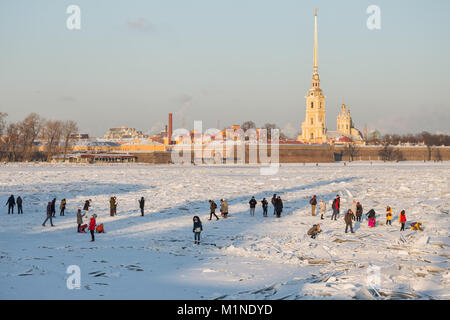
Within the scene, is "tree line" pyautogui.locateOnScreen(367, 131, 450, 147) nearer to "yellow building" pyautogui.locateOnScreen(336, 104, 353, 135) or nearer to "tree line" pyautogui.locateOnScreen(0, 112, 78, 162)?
"yellow building" pyautogui.locateOnScreen(336, 104, 353, 135)

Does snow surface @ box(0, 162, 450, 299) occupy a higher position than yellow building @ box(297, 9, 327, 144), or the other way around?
yellow building @ box(297, 9, 327, 144)

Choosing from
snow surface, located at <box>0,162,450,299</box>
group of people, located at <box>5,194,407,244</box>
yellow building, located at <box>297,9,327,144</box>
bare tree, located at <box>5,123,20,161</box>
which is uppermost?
yellow building, located at <box>297,9,327,144</box>

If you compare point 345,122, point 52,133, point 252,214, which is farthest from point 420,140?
point 252,214

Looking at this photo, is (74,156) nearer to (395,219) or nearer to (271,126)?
(271,126)

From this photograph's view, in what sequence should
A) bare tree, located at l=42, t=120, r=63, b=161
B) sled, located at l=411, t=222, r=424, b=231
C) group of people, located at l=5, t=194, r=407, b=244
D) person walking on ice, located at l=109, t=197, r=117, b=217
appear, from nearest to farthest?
1. group of people, located at l=5, t=194, r=407, b=244
2. sled, located at l=411, t=222, r=424, b=231
3. person walking on ice, located at l=109, t=197, r=117, b=217
4. bare tree, located at l=42, t=120, r=63, b=161

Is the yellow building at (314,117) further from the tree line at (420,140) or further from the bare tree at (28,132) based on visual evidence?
the bare tree at (28,132)

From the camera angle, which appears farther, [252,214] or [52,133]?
[52,133]

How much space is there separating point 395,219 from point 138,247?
12704mm

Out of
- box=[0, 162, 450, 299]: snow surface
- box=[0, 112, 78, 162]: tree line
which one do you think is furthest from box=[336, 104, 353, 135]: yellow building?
box=[0, 162, 450, 299]: snow surface

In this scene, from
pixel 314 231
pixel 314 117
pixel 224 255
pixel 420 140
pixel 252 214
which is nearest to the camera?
pixel 224 255

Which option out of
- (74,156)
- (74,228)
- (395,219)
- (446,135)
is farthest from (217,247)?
(446,135)

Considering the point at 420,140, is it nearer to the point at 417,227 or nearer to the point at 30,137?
the point at 30,137

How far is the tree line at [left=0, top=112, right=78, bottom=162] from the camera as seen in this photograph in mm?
90188

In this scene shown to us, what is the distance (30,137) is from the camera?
3716 inches
